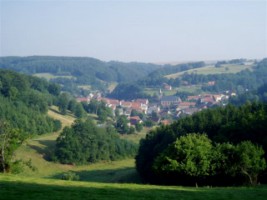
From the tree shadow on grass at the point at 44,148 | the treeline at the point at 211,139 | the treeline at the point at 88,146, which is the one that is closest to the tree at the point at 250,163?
the treeline at the point at 211,139

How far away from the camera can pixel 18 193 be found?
19812mm

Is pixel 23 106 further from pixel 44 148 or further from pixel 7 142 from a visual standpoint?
pixel 7 142

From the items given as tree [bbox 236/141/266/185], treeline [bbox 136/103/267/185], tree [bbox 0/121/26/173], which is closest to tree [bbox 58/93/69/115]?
treeline [bbox 136/103/267/185]

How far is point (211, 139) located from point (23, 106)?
235 ft

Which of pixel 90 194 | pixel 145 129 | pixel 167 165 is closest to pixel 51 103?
pixel 145 129

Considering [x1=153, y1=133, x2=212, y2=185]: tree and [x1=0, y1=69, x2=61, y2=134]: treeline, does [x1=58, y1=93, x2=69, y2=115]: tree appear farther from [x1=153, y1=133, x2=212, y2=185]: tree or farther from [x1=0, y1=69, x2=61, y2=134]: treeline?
[x1=153, y1=133, x2=212, y2=185]: tree

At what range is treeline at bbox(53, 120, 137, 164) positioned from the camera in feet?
290

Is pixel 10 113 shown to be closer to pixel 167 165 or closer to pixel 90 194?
pixel 167 165

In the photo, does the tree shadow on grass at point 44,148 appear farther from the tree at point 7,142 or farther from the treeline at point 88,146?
the tree at point 7,142

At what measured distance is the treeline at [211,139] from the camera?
3831 centimetres

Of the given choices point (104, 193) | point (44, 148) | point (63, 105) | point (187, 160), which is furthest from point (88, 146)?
point (104, 193)

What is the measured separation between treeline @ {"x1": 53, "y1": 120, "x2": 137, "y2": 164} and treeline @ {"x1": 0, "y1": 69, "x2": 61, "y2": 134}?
1085 centimetres

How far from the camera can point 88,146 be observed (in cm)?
9562

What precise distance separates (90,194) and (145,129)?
11869 centimetres
